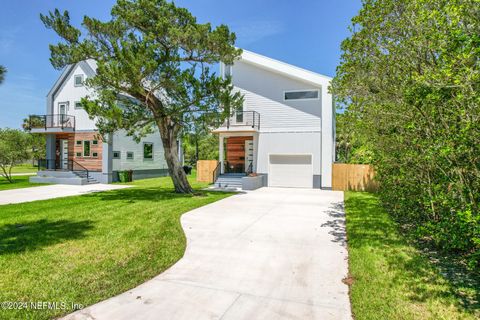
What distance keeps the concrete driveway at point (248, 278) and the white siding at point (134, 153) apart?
14.2m

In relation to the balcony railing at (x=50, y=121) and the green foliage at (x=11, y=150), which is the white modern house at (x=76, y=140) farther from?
the green foliage at (x=11, y=150)

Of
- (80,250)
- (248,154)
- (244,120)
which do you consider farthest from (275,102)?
(80,250)

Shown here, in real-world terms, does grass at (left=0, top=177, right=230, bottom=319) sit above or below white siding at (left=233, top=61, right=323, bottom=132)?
below

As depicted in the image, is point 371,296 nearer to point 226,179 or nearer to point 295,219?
point 295,219

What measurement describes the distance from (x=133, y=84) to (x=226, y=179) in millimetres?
8583

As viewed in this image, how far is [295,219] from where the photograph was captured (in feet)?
26.3

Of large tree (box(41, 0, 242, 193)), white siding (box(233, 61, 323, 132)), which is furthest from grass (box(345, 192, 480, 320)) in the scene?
white siding (box(233, 61, 323, 132))

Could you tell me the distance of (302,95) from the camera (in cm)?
1669

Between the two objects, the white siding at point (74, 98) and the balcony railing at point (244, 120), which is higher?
the white siding at point (74, 98)

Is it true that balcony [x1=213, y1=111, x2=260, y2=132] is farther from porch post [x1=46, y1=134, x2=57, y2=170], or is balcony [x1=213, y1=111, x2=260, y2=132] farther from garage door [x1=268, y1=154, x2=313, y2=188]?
porch post [x1=46, y1=134, x2=57, y2=170]

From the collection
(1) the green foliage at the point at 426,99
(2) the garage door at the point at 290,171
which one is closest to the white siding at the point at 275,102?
(2) the garage door at the point at 290,171

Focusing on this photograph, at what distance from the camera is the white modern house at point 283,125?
16.2 meters

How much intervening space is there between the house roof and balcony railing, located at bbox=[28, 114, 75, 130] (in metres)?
13.6

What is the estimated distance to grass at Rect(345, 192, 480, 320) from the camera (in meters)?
3.13
